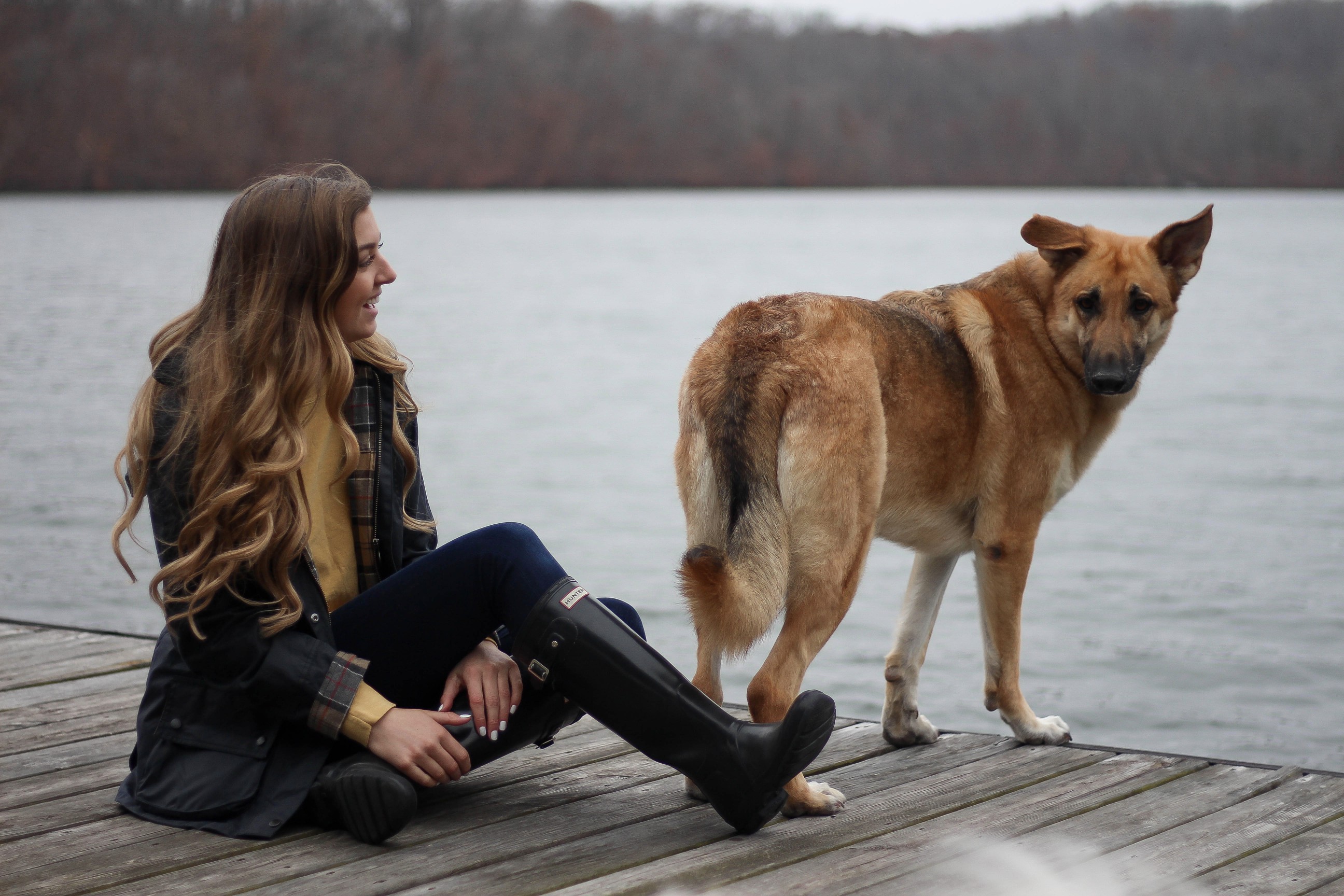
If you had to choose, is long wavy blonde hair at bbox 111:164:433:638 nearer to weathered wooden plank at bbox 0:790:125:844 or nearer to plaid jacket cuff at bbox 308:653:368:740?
plaid jacket cuff at bbox 308:653:368:740

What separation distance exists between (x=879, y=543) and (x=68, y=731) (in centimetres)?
815

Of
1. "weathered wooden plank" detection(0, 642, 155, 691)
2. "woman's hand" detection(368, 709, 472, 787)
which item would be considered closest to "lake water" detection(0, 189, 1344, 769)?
"woman's hand" detection(368, 709, 472, 787)

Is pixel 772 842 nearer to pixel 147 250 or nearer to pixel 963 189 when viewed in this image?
pixel 147 250

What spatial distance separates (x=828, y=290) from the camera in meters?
26.8

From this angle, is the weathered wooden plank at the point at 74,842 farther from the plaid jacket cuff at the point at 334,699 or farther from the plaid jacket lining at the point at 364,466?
the plaid jacket lining at the point at 364,466

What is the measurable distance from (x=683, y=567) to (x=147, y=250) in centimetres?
3672

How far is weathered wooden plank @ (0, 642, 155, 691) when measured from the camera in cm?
391

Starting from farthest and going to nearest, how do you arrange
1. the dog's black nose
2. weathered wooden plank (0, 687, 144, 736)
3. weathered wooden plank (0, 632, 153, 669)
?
weathered wooden plank (0, 632, 153, 669), the dog's black nose, weathered wooden plank (0, 687, 144, 736)

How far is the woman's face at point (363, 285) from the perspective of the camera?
2691 millimetres

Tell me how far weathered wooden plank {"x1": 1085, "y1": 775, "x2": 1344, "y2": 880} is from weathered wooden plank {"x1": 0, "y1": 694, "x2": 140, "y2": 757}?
8.55ft

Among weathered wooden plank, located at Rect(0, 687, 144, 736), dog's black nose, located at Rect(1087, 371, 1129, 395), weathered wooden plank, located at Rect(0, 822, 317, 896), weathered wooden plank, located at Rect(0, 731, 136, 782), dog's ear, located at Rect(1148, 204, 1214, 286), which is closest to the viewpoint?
weathered wooden plank, located at Rect(0, 822, 317, 896)

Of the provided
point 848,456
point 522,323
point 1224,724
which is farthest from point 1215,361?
point 848,456

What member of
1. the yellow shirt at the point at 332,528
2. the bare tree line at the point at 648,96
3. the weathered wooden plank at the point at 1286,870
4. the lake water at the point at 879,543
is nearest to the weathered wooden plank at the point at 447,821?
the yellow shirt at the point at 332,528

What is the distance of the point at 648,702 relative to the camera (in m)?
2.60
